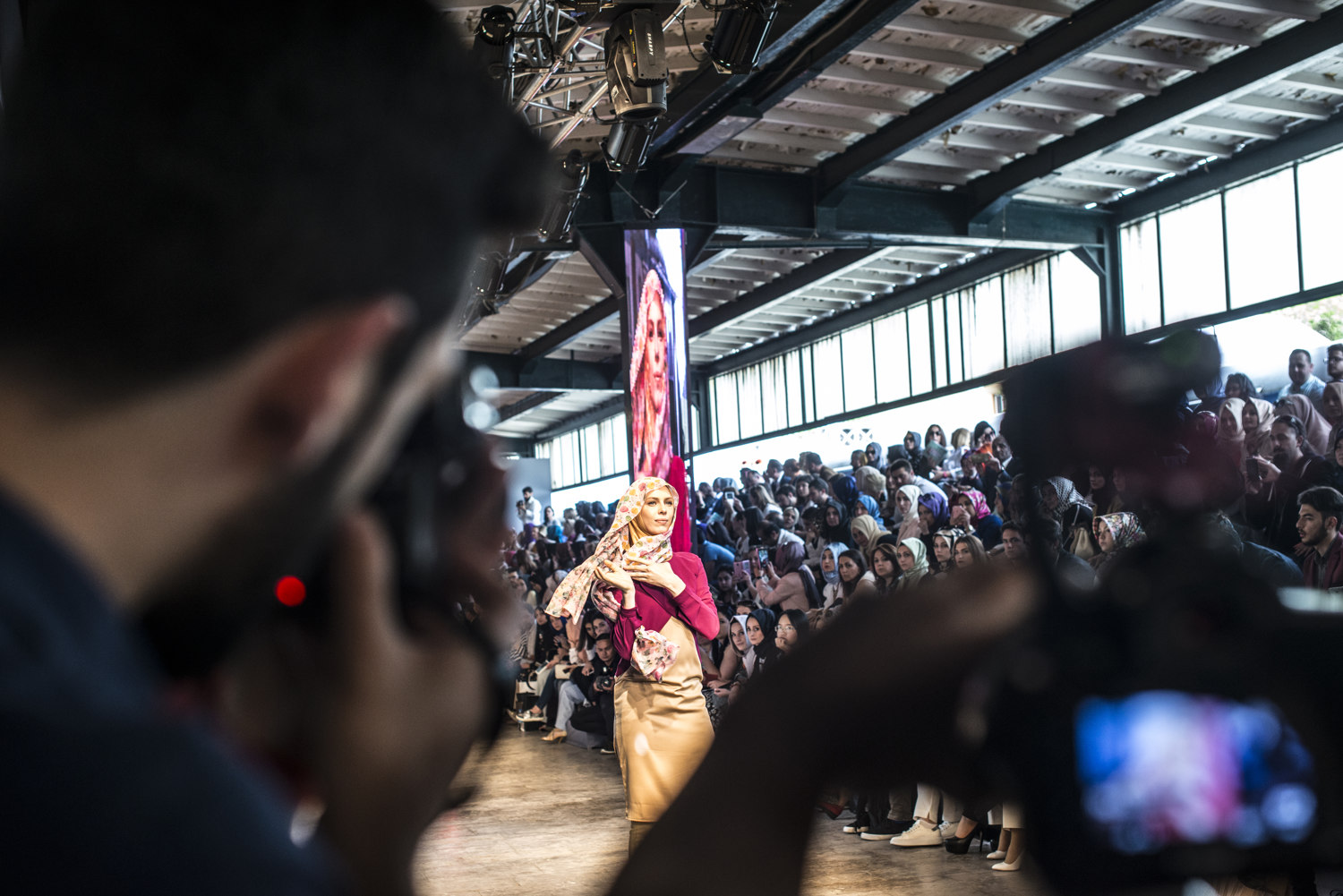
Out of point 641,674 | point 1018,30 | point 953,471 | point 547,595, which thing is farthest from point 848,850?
point 547,595

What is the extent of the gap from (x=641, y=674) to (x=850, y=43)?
347 centimetres

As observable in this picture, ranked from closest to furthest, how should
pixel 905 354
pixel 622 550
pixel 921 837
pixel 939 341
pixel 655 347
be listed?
pixel 622 550 → pixel 921 837 → pixel 655 347 → pixel 939 341 → pixel 905 354

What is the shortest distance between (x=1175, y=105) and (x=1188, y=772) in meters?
8.14

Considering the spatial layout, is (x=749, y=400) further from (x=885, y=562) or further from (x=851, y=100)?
(x=885, y=562)

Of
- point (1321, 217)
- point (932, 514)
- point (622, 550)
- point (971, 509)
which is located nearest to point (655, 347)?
point (932, 514)

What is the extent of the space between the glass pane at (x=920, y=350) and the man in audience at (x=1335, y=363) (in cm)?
629

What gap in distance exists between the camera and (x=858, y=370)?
13398 millimetres

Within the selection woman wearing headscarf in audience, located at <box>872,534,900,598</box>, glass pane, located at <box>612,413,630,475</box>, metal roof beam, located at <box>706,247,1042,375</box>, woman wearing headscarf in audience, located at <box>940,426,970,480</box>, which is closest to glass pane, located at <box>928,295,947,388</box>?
metal roof beam, located at <box>706,247,1042,375</box>

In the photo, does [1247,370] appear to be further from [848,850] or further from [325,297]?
[325,297]

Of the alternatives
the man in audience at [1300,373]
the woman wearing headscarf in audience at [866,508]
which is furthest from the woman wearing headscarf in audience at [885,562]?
the man in audience at [1300,373]

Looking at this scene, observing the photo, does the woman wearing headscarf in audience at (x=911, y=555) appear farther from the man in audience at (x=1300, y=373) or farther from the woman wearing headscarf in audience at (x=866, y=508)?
the man in audience at (x=1300, y=373)

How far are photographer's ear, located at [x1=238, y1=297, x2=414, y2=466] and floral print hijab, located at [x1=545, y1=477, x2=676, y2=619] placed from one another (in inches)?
184

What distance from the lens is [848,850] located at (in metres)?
5.91

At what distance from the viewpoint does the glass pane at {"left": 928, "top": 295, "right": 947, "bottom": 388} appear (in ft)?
38.9
